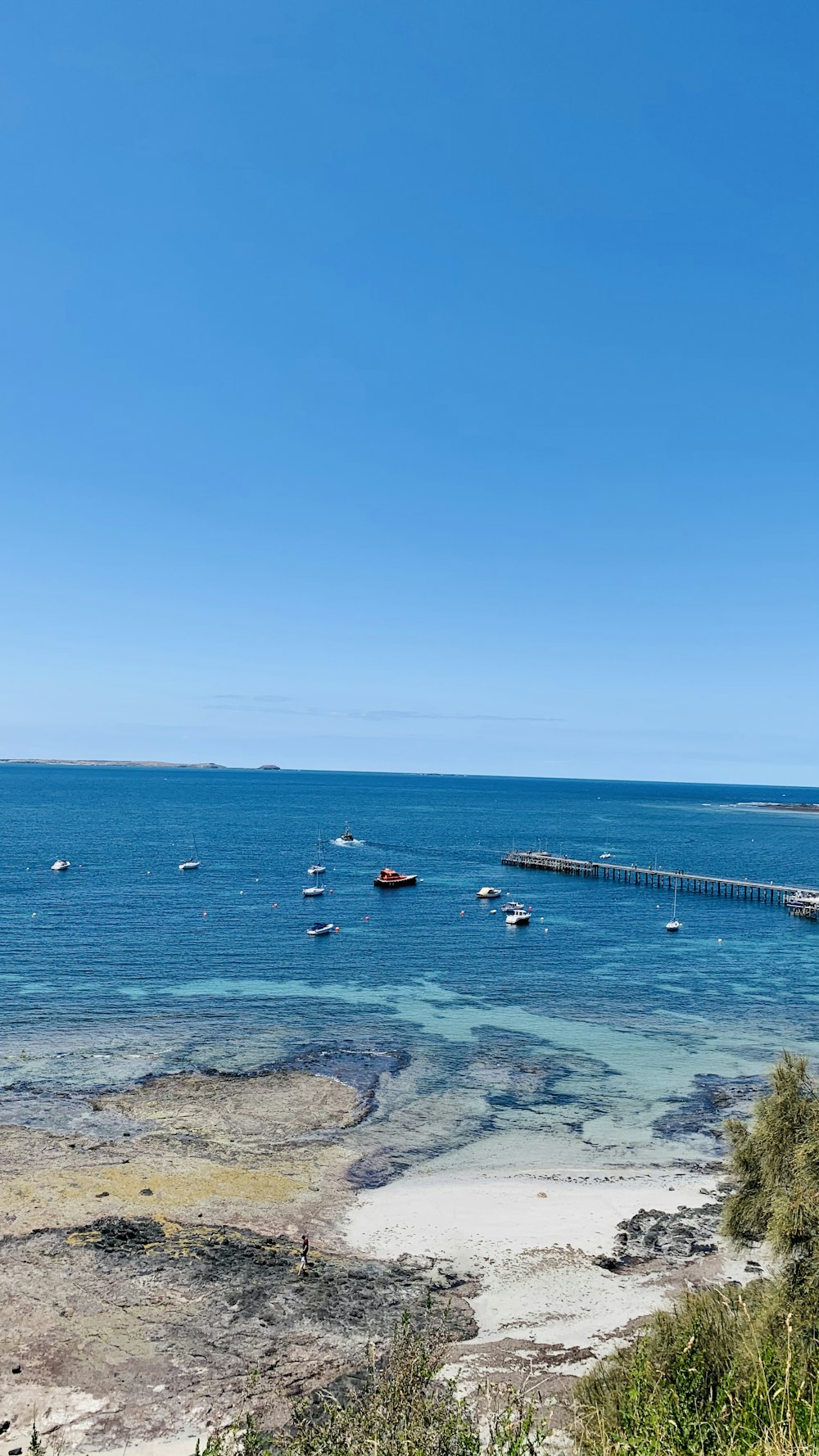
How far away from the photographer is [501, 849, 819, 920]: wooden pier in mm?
103375

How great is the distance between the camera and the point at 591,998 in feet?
211

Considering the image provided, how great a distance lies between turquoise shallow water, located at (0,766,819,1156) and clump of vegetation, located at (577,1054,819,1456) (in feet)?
65.6

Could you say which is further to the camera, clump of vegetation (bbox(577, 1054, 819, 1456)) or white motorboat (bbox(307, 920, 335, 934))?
white motorboat (bbox(307, 920, 335, 934))

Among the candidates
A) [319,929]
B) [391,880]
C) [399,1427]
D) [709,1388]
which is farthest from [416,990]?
[399,1427]

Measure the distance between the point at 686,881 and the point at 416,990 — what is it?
7076 centimetres

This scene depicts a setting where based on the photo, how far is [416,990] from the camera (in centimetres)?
6519

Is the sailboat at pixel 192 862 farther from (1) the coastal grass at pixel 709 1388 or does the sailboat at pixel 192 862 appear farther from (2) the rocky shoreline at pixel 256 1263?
(1) the coastal grass at pixel 709 1388

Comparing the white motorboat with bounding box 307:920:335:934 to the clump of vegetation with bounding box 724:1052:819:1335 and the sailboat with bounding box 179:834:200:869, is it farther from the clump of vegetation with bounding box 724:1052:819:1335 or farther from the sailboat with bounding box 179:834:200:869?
the clump of vegetation with bounding box 724:1052:819:1335

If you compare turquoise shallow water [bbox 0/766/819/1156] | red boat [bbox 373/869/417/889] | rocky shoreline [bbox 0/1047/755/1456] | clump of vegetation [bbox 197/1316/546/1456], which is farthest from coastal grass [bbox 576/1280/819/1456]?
red boat [bbox 373/869/417/889]

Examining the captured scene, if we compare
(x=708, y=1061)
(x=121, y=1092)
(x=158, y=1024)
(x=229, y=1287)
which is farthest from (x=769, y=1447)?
(x=158, y=1024)

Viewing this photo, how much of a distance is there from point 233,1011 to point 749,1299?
44.0 m

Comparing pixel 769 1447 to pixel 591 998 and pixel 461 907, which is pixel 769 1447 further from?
pixel 461 907

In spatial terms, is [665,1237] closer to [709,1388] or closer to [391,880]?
[709,1388]

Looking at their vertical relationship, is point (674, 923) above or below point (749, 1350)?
below
